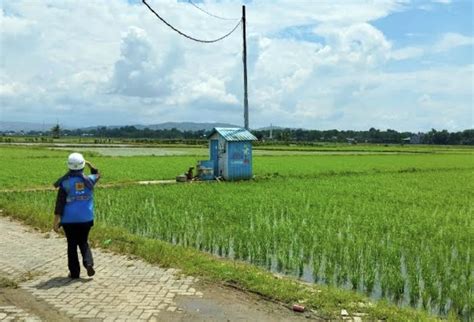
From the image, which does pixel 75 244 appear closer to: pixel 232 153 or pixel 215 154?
pixel 232 153

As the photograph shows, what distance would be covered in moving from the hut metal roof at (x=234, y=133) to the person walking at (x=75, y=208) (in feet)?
50.7

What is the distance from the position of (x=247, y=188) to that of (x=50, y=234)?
33.9 feet

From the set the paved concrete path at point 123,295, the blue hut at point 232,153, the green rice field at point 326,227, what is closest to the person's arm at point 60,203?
the paved concrete path at point 123,295

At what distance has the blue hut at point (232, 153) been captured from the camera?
72.3 ft

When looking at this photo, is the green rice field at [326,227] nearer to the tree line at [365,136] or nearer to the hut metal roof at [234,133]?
the hut metal roof at [234,133]

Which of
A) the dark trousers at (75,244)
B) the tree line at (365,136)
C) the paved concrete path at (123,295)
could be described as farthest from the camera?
the tree line at (365,136)

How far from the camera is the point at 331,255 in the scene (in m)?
8.12

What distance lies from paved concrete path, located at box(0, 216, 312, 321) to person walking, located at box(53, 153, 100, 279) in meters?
0.29

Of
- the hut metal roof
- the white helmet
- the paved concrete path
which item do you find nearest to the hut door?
the hut metal roof

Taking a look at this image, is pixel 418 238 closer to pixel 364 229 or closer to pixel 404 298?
pixel 364 229

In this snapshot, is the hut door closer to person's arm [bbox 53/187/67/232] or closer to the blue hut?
the blue hut

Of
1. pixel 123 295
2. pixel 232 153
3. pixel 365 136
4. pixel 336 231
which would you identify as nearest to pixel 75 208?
pixel 123 295

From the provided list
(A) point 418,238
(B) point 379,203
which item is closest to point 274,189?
(B) point 379,203

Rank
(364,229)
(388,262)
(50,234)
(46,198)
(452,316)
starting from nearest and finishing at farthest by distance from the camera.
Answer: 1. (452,316)
2. (388,262)
3. (50,234)
4. (364,229)
5. (46,198)
